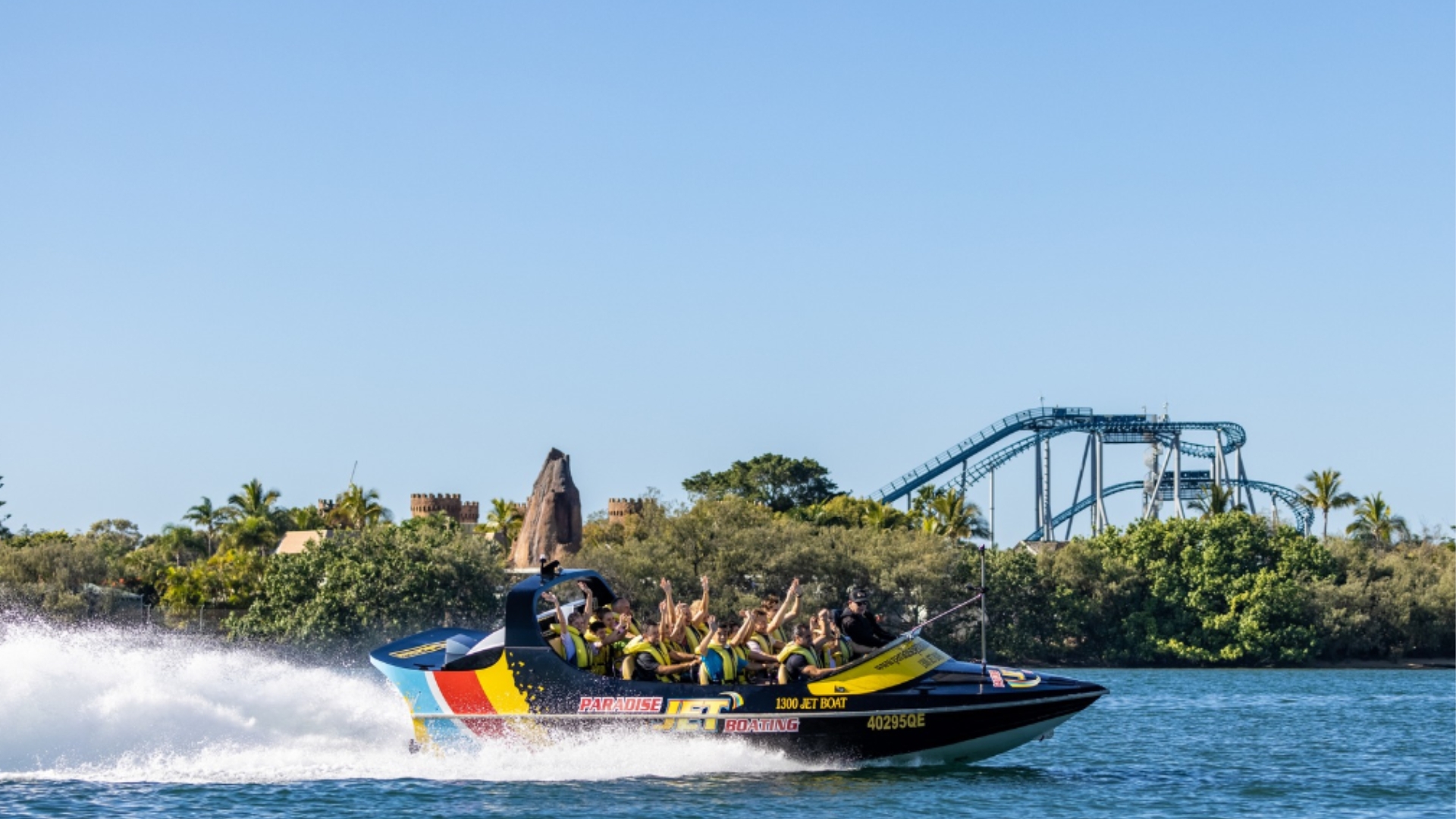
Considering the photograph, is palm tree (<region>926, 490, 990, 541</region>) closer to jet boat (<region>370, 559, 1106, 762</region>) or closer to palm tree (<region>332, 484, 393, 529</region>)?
palm tree (<region>332, 484, 393, 529</region>)

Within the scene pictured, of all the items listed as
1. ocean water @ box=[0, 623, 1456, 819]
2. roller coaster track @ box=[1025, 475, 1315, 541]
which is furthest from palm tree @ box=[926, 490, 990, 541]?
ocean water @ box=[0, 623, 1456, 819]

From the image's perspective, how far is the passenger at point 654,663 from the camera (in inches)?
914

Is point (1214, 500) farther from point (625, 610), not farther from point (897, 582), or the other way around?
point (625, 610)

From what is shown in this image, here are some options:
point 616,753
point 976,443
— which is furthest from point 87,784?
point 976,443

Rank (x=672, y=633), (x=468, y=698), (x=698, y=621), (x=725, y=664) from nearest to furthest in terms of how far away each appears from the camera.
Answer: (x=725, y=664), (x=468, y=698), (x=672, y=633), (x=698, y=621)

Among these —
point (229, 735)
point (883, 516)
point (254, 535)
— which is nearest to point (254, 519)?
point (254, 535)

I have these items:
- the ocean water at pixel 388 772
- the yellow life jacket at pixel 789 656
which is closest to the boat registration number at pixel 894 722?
the ocean water at pixel 388 772

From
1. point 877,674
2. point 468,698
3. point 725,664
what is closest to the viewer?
point 877,674

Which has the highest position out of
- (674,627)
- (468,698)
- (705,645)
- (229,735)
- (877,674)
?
(674,627)

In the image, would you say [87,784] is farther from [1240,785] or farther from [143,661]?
[1240,785]

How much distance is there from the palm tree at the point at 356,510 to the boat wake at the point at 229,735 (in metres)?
77.6

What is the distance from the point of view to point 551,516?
284ft

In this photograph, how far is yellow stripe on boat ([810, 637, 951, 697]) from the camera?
2309cm

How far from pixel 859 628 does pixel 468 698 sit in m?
5.43
